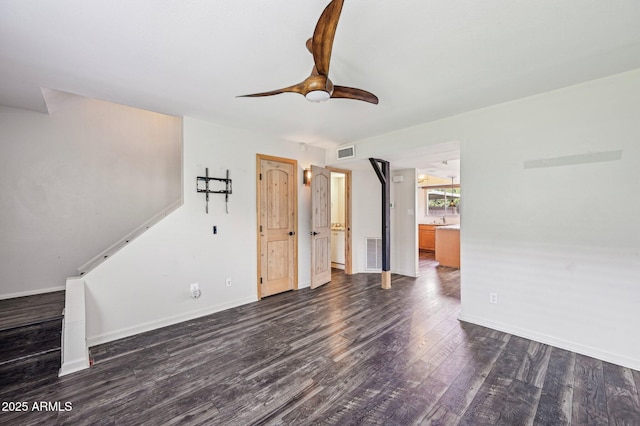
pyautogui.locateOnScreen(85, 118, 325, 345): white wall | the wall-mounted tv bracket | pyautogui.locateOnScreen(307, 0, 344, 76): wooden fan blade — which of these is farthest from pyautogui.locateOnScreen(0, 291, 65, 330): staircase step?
pyautogui.locateOnScreen(307, 0, 344, 76): wooden fan blade

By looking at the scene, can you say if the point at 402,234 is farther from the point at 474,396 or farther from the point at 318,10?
the point at 318,10

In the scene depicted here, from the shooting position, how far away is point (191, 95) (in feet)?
8.97

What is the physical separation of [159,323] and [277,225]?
2.05 m

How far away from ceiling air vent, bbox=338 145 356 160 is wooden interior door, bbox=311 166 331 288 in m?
0.39

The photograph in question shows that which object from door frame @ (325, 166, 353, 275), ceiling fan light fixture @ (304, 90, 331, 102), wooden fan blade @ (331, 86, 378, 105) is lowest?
door frame @ (325, 166, 353, 275)

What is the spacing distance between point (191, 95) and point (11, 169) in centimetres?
256

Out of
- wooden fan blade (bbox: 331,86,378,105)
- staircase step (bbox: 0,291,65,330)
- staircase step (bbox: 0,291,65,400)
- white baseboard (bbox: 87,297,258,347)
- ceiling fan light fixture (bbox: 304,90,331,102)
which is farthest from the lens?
white baseboard (bbox: 87,297,258,347)

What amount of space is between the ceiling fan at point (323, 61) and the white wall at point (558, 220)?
1.78 meters

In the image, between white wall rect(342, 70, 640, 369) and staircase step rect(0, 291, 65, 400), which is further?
white wall rect(342, 70, 640, 369)

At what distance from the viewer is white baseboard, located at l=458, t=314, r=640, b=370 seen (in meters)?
2.31

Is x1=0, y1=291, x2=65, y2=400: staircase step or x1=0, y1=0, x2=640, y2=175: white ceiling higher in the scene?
x1=0, y1=0, x2=640, y2=175: white ceiling

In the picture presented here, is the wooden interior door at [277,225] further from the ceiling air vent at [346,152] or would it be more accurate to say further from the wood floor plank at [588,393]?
the wood floor plank at [588,393]

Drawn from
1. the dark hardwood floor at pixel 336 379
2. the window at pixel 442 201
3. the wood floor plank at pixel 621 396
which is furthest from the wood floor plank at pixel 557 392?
the window at pixel 442 201

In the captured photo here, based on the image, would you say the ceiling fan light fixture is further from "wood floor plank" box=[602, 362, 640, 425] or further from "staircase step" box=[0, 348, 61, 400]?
"staircase step" box=[0, 348, 61, 400]
